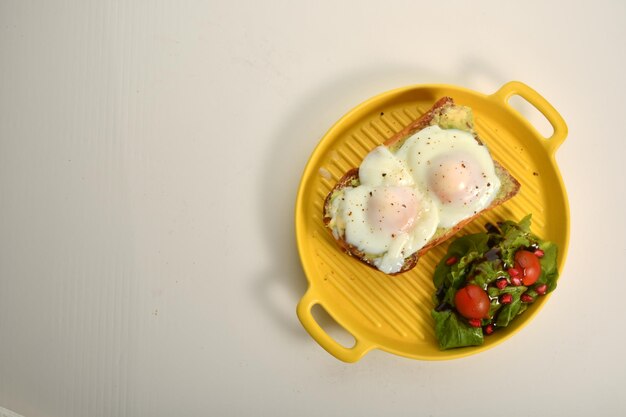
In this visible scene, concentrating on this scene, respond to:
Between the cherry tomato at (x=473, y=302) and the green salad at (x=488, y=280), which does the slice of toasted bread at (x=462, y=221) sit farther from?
the cherry tomato at (x=473, y=302)

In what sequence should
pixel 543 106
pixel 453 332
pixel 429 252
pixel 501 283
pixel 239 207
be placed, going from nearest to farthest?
pixel 501 283 < pixel 453 332 < pixel 543 106 < pixel 429 252 < pixel 239 207

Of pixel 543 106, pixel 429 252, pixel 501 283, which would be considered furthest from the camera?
pixel 429 252

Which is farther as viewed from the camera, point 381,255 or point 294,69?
point 294,69

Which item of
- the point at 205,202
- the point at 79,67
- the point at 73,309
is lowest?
the point at 73,309

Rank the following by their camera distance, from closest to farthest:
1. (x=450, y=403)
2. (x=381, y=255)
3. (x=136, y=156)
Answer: (x=381, y=255), (x=450, y=403), (x=136, y=156)

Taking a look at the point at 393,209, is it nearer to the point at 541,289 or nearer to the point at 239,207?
the point at 541,289

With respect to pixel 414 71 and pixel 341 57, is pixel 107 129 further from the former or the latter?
pixel 414 71

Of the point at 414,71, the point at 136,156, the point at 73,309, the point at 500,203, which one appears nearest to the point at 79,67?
the point at 136,156

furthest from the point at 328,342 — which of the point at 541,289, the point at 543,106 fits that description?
the point at 543,106
